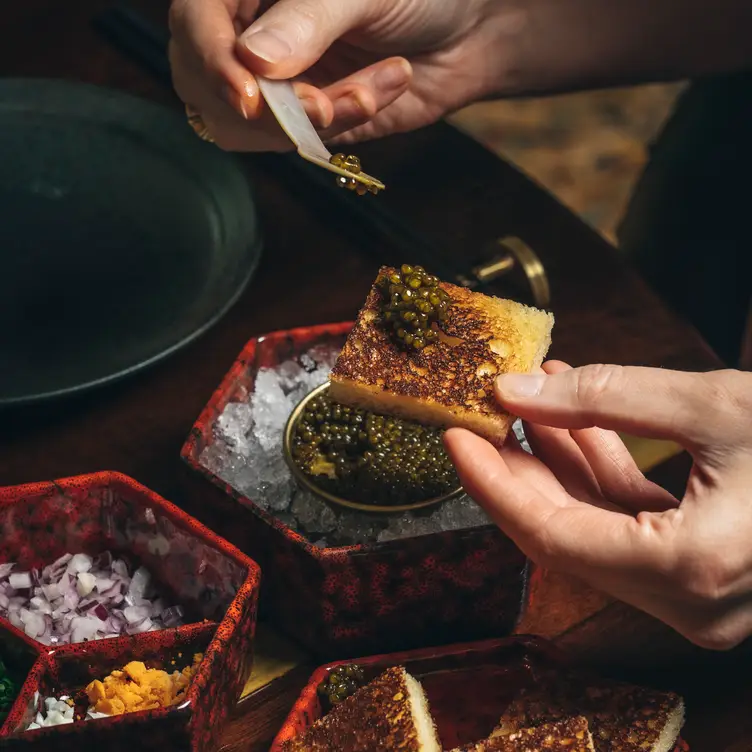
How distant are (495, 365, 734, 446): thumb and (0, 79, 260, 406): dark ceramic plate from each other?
88cm

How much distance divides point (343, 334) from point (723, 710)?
94 centimetres

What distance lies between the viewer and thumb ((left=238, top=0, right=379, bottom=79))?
190 cm

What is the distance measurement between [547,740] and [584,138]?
12.8ft

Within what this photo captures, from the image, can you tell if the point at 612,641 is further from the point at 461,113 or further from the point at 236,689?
the point at 461,113

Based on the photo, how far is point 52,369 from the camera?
7.04 ft

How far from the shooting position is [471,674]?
5.59 ft

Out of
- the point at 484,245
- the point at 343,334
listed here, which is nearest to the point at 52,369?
the point at 343,334

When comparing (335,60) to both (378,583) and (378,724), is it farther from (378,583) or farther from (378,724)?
(378,724)

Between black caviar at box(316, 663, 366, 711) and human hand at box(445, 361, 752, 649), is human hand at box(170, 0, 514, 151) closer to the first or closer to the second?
human hand at box(445, 361, 752, 649)

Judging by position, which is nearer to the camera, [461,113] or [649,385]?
[649,385]

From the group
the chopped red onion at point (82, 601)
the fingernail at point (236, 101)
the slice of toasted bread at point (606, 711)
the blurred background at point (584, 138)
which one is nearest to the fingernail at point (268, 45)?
the fingernail at point (236, 101)

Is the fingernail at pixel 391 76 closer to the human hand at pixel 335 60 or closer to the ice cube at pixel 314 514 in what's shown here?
the human hand at pixel 335 60

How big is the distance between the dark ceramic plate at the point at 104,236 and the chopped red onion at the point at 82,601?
1.20ft

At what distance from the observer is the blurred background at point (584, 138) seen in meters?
4.71
